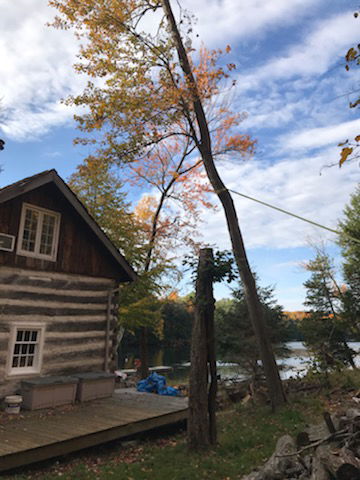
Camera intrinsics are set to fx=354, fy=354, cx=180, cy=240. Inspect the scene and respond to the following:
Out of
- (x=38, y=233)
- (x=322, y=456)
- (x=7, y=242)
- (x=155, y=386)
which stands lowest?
(x=155, y=386)

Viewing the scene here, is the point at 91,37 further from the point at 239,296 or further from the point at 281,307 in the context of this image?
the point at 281,307

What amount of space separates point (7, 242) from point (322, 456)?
9662 mm

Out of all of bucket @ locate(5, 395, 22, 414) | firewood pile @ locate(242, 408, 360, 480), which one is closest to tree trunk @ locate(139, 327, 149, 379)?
bucket @ locate(5, 395, 22, 414)

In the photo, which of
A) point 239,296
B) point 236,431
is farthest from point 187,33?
point 236,431

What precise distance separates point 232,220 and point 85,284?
6178 millimetres

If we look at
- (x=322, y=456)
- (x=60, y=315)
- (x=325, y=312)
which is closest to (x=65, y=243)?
(x=60, y=315)

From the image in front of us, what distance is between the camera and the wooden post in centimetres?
868

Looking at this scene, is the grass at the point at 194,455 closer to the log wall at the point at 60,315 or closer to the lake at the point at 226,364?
the log wall at the point at 60,315

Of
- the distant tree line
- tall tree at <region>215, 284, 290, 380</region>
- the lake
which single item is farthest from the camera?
the distant tree line

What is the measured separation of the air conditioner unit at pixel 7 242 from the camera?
10578mm

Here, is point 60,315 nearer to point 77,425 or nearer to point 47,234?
point 47,234

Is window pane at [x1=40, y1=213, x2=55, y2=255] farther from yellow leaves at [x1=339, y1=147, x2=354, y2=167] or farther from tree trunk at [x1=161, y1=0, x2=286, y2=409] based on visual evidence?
yellow leaves at [x1=339, y1=147, x2=354, y2=167]

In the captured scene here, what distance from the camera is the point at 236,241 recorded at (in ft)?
45.5

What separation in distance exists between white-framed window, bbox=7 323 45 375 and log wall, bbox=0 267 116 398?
0.14 metres
